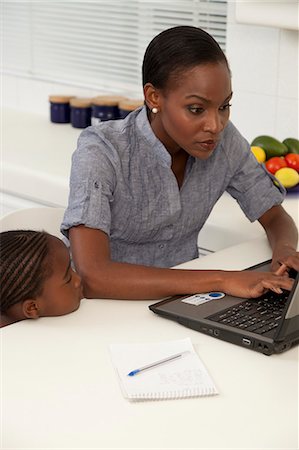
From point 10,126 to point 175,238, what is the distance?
1.60 metres

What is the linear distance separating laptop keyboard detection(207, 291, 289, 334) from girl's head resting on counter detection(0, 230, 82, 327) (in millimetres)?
275

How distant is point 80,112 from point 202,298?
1.83m

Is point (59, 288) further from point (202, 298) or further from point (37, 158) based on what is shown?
point (37, 158)

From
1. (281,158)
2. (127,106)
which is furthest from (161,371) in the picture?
(127,106)

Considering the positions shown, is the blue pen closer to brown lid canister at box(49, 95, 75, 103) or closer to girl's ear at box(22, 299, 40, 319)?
girl's ear at box(22, 299, 40, 319)

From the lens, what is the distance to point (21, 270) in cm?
156

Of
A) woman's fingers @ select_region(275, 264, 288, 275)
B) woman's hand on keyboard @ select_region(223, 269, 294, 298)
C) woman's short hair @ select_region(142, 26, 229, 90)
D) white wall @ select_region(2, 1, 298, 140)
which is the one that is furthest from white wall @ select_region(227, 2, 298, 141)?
woman's hand on keyboard @ select_region(223, 269, 294, 298)

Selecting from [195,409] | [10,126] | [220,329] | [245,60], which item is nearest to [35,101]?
[10,126]

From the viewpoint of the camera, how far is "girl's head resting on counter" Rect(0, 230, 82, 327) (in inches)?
61.3

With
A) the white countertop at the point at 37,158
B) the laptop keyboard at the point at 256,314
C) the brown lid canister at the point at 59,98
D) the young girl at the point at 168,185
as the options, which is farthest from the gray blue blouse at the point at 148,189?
the brown lid canister at the point at 59,98

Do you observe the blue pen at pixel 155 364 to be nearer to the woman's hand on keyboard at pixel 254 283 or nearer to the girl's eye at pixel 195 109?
the woman's hand on keyboard at pixel 254 283

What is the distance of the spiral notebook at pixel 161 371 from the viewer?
1298mm

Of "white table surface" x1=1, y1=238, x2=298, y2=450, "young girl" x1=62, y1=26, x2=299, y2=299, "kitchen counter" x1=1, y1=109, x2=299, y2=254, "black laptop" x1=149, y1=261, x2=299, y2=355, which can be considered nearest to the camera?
"white table surface" x1=1, y1=238, x2=298, y2=450

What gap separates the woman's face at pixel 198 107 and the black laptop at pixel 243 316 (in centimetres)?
34
